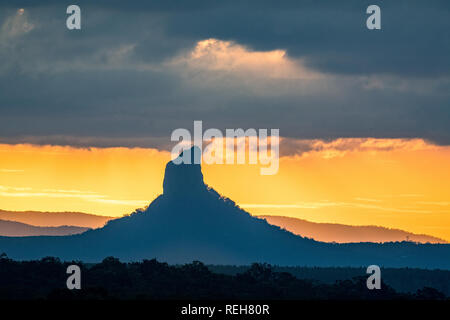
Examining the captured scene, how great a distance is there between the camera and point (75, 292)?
561ft
